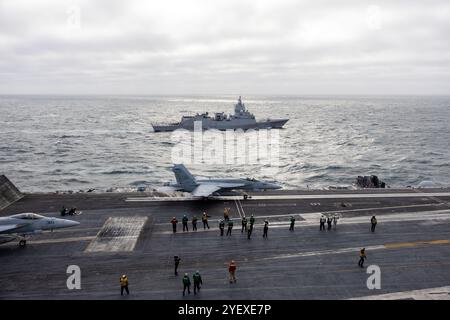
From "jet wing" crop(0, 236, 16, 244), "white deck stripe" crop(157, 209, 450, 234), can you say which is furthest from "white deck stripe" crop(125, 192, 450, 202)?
"jet wing" crop(0, 236, 16, 244)

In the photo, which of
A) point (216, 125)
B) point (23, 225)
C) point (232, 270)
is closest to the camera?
point (232, 270)

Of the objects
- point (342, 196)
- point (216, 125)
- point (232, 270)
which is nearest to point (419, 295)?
point (232, 270)

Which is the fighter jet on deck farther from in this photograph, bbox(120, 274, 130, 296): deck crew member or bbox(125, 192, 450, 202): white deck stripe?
bbox(120, 274, 130, 296): deck crew member

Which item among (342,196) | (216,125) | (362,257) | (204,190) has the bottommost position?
(342,196)

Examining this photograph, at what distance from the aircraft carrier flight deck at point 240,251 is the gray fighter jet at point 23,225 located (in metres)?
0.80

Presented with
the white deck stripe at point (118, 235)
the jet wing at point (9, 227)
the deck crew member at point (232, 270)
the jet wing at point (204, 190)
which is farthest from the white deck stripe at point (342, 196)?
the jet wing at point (9, 227)

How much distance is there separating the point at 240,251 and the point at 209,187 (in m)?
15.0

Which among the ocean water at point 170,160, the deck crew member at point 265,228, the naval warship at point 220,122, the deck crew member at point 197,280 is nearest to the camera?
the deck crew member at point 197,280

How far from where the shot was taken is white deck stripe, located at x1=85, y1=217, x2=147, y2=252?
30281 mm

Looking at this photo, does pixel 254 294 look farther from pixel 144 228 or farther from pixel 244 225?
pixel 144 228

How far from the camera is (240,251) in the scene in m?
29.5

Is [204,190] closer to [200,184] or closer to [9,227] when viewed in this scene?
[200,184]

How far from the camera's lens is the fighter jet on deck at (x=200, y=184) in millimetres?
43188

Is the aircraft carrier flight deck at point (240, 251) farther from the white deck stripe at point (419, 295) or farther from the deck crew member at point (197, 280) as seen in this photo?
the deck crew member at point (197, 280)
